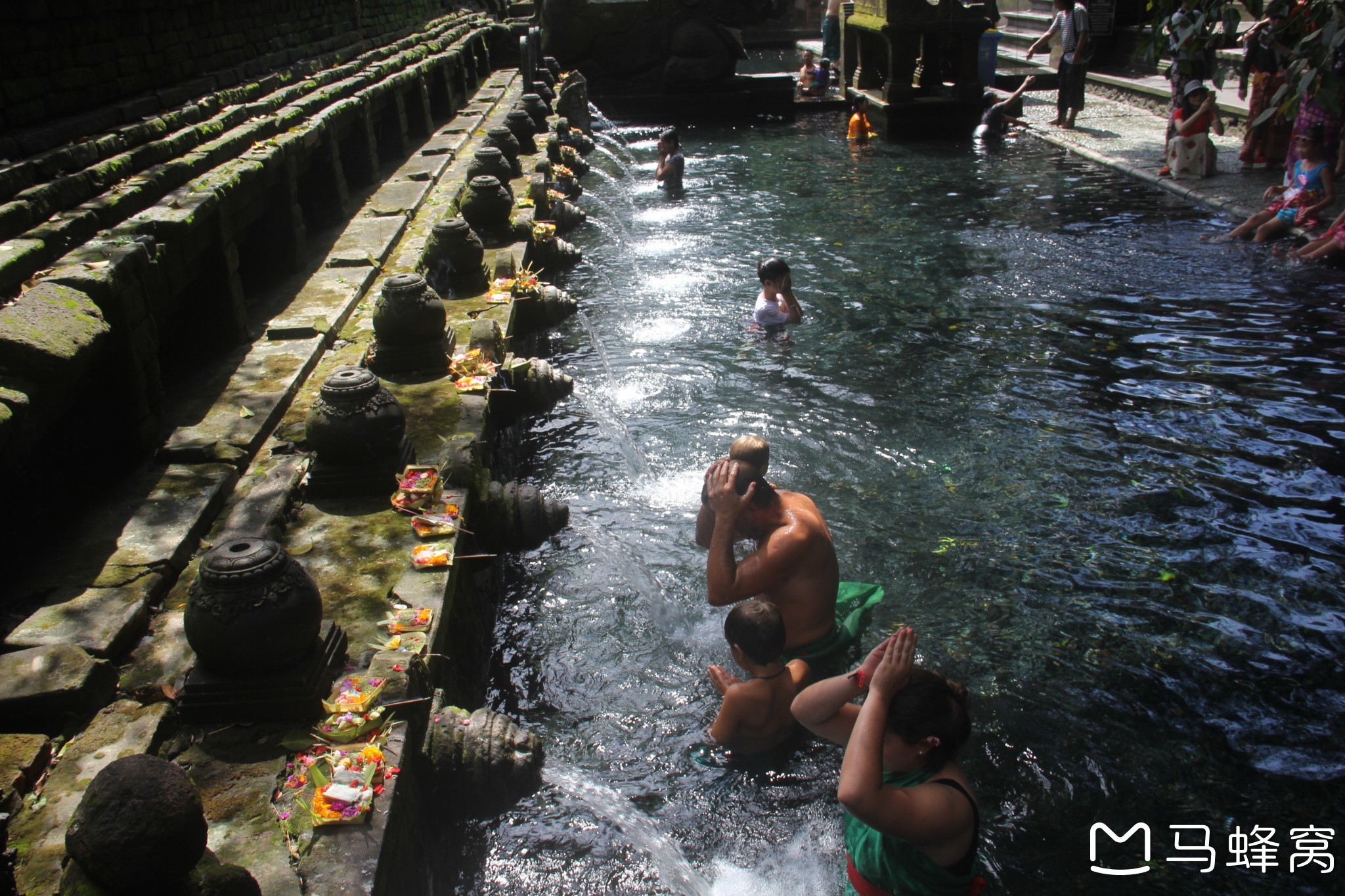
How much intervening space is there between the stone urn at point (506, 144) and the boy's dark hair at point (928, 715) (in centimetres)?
1022

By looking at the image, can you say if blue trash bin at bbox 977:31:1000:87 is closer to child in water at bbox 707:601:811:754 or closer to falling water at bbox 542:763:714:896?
child in water at bbox 707:601:811:754

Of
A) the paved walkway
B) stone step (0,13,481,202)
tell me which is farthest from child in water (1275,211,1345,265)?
stone step (0,13,481,202)

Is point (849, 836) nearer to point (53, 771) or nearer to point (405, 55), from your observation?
point (53, 771)

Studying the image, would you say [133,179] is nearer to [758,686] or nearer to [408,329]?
[408,329]

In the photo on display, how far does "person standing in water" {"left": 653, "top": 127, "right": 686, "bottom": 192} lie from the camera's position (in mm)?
15094

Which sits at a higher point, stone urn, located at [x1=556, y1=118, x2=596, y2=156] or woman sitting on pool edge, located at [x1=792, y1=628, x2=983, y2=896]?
stone urn, located at [x1=556, y1=118, x2=596, y2=156]

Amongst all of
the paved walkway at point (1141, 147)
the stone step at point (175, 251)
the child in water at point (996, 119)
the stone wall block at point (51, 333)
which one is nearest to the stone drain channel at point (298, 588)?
the stone step at point (175, 251)

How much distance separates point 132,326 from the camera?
4.97 metres

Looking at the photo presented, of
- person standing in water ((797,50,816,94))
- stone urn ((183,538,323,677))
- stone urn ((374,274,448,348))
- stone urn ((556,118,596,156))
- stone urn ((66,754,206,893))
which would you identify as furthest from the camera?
person standing in water ((797,50,816,94))

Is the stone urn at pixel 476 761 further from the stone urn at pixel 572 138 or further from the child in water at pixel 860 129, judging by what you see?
the child in water at pixel 860 129

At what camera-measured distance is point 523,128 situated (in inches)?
570

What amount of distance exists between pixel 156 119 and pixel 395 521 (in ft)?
15.1

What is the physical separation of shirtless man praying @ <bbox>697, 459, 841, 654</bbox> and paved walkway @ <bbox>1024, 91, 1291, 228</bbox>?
9.72m

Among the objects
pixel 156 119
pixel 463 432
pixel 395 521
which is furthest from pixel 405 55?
pixel 395 521
